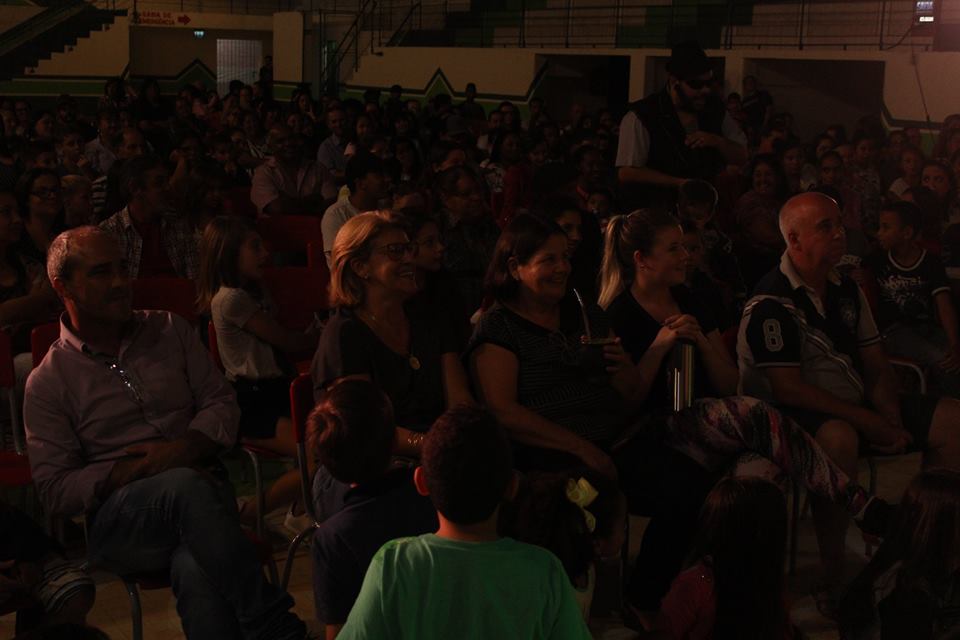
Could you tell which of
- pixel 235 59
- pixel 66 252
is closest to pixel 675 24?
pixel 235 59

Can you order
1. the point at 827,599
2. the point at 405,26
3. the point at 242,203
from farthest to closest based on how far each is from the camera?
1. the point at 405,26
2. the point at 242,203
3. the point at 827,599

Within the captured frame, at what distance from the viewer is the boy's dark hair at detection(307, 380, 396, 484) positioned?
2770mm

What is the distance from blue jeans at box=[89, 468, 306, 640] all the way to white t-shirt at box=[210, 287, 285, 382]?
127 cm

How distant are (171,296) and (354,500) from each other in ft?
7.31

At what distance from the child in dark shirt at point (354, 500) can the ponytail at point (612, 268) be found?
5.03 feet

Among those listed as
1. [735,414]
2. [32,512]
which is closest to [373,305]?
[735,414]

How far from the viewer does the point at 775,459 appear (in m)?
3.67

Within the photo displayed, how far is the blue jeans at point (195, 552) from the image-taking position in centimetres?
300

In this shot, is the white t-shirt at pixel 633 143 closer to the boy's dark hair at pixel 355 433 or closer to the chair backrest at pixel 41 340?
the chair backrest at pixel 41 340

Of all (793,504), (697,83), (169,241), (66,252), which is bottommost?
(793,504)

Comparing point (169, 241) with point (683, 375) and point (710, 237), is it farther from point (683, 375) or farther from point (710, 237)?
point (683, 375)

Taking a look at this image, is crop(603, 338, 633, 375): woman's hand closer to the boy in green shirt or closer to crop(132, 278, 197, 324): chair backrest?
the boy in green shirt

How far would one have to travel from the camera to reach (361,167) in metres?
6.37

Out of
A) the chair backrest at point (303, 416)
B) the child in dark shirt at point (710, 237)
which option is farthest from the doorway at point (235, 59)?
the chair backrest at point (303, 416)
